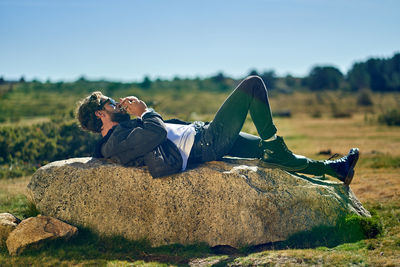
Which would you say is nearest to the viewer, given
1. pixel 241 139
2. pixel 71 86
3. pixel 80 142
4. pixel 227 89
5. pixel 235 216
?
pixel 235 216

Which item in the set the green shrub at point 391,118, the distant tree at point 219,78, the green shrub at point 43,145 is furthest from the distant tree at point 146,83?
the green shrub at point 43,145

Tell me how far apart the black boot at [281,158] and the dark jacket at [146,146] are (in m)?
1.40

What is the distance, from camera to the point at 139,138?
18.0 feet

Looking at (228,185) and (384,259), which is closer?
(384,259)

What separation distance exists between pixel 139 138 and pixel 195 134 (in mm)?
945

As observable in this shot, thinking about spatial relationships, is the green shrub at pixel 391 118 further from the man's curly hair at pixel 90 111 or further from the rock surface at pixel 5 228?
the rock surface at pixel 5 228

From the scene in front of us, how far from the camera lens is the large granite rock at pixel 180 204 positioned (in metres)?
5.77

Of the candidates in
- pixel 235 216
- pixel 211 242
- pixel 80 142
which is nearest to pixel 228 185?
pixel 235 216

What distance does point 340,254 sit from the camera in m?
5.07

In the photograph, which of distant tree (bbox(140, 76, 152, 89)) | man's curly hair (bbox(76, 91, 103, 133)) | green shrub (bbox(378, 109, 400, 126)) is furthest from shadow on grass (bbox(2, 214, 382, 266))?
distant tree (bbox(140, 76, 152, 89))

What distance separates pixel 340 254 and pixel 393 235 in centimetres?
132

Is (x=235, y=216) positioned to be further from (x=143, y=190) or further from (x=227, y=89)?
(x=227, y=89)

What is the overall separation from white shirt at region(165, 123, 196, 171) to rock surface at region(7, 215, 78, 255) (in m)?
1.93

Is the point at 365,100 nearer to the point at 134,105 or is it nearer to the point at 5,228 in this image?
the point at 134,105
